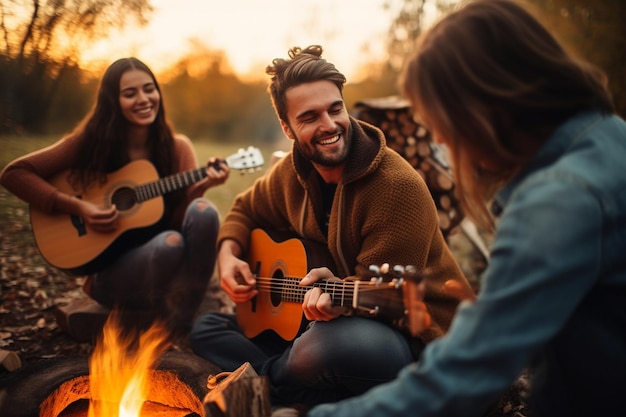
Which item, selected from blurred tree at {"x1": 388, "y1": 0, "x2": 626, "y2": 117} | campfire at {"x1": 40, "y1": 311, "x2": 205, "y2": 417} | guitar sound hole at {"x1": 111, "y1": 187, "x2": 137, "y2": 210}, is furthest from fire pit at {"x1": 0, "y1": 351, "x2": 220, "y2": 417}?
blurred tree at {"x1": 388, "y1": 0, "x2": 626, "y2": 117}

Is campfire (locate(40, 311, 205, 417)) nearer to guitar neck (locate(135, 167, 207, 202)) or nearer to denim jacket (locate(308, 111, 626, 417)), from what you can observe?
guitar neck (locate(135, 167, 207, 202))

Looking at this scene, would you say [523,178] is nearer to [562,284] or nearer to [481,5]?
[562,284]

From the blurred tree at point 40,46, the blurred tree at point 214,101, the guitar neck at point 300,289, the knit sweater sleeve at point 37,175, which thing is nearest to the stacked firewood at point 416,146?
the guitar neck at point 300,289

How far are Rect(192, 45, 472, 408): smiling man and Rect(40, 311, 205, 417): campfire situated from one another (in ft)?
1.32

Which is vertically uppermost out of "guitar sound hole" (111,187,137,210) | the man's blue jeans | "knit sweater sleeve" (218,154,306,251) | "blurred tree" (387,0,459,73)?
"blurred tree" (387,0,459,73)

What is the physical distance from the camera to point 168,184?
336 cm

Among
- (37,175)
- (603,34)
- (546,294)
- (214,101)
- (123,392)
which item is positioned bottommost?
(123,392)

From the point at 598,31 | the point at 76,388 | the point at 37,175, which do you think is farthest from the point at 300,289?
the point at 598,31

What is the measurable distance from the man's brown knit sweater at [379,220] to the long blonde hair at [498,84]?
3.02ft

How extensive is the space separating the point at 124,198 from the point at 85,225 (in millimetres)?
278

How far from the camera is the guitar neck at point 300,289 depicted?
84.0 inches

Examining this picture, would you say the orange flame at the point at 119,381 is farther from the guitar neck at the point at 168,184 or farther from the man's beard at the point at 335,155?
the man's beard at the point at 335,155

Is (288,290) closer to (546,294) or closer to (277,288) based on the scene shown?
(277,288)

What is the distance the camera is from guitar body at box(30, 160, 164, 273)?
3188 mm
